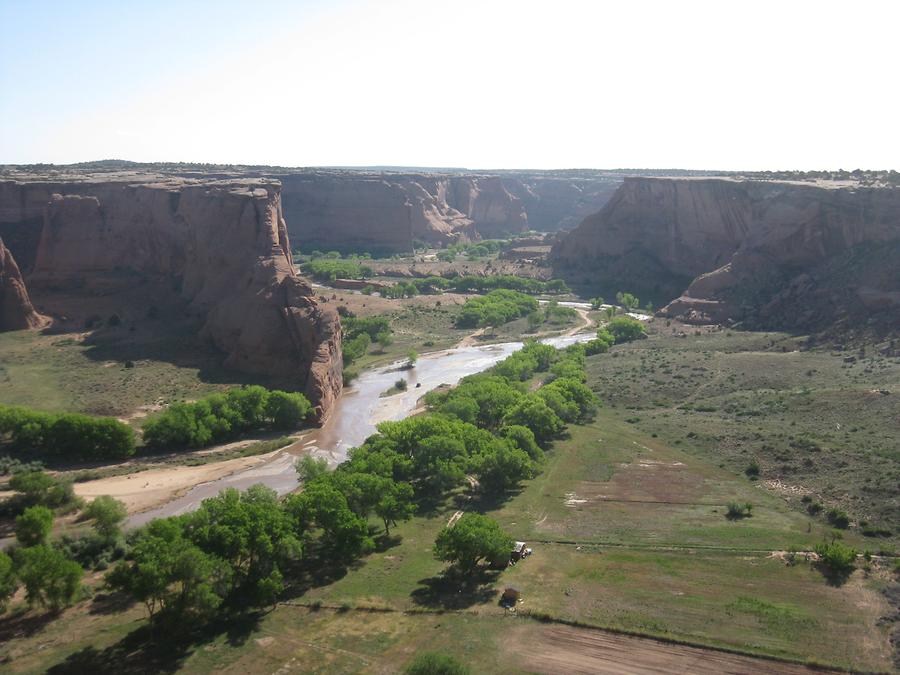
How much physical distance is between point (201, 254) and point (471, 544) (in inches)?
2391

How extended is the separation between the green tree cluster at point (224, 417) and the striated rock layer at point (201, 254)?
6.01 meters

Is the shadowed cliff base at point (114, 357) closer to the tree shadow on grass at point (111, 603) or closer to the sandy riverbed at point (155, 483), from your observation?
the sandy riverbed at point (155, 483)

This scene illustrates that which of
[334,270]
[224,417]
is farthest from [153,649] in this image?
[334,270]

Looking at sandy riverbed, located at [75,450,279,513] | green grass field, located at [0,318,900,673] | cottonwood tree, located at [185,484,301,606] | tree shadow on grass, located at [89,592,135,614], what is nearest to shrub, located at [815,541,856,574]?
green grass field, located at [0,318,900,673]

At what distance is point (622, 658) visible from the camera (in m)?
32.3

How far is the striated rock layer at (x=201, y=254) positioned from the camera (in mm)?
74688

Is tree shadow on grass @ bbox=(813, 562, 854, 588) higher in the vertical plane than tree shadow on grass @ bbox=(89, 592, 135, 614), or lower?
higher

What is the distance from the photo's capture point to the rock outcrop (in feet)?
262

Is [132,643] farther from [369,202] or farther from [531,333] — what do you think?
[369,202]

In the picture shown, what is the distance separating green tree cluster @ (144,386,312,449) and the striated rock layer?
6010mm

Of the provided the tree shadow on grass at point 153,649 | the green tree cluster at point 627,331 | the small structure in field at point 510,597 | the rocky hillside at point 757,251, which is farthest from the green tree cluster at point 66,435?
the rocky hillside at point 757,251

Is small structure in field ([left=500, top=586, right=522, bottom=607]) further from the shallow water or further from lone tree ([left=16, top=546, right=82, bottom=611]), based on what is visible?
the shallow water

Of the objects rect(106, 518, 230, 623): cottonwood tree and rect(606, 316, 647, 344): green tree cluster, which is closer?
rect(106, 518, 230, 623): cottonwood tree

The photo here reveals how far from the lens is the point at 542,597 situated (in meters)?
37.5
